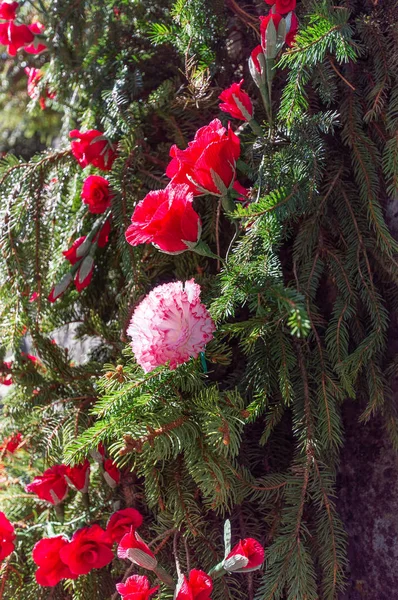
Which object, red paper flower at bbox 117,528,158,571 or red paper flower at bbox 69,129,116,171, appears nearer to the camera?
red paper flower at bbox 117,528,158,571

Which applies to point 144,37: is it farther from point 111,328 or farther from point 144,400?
point 144,400

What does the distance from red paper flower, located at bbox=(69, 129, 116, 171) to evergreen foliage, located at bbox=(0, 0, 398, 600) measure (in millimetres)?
26

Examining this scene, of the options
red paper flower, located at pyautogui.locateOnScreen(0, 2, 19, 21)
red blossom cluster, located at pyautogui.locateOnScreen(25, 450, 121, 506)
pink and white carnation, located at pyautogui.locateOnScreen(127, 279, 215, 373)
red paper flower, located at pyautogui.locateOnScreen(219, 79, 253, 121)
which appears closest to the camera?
pink and white carnation, located at pyautogui.locateOnScreen(127, 279, 215, 373)

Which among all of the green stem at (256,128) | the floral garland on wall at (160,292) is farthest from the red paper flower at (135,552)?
the green stem at (256,128)

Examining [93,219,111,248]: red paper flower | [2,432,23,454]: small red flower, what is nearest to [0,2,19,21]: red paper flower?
Answer: [93,219,111,248]: red paper flower

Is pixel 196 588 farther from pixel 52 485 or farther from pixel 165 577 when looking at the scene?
pixel 52 485

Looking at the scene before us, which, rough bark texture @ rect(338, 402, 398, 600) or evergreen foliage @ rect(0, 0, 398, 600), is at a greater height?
evergreen foliage @ rect(0, 0, 398, 600)

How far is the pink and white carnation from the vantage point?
0.57 meters

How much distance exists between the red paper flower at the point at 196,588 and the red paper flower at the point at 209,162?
1.20ft

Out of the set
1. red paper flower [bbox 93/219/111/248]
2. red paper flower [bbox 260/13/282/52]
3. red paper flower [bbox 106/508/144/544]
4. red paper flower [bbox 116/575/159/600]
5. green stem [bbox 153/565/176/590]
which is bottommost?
red paper flower [bbox 106/508/144/544]

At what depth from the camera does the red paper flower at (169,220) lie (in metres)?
0.58

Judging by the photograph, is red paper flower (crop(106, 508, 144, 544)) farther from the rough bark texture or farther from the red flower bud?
the red flower bud

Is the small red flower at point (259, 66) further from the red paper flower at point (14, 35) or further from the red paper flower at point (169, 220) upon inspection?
the red paper flower at point (14, 35)

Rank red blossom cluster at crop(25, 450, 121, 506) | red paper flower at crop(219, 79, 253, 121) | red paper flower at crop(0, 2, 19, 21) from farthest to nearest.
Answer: red paper flower at crop(0, 2, 19, 21)
red blossom cluster at crop(25, 450, 121, 506)
red paper flower at crop(219, 79, 253, 121)
